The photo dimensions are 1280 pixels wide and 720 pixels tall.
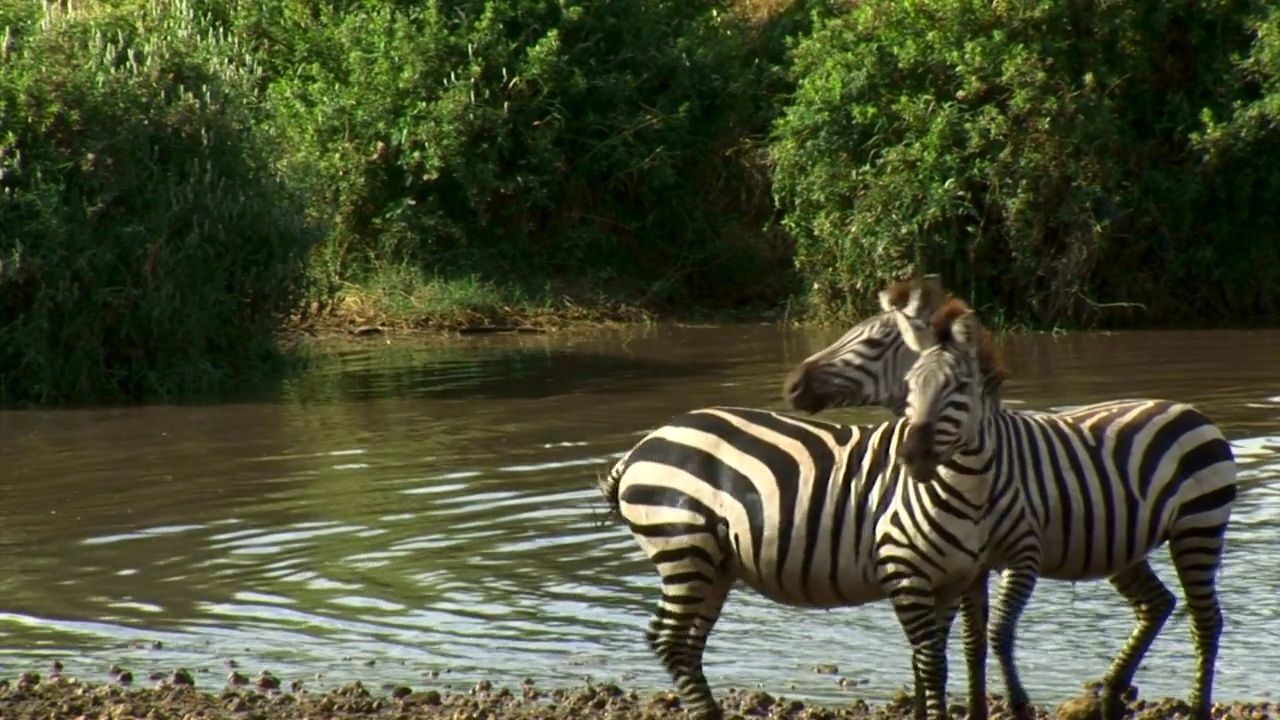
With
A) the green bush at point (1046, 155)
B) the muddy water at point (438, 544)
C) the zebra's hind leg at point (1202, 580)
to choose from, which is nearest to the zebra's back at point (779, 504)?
the muddy water at point (438, 544)

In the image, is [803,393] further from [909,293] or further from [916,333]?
[916,333]

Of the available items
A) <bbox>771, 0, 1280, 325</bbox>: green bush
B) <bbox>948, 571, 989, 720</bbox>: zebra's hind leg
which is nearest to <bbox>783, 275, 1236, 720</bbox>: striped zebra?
<bbox>948, 571, 989, 720</bbox>: zebra's hind leg

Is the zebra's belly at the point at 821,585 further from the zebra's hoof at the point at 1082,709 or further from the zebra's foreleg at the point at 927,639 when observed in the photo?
the zebra's hoof at the point at 1082,709

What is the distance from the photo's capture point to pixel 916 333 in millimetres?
Result: 6664

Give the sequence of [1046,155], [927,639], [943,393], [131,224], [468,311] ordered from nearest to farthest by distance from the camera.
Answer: [943,393], [927,639], [131,224], [1046,155], [468,311]

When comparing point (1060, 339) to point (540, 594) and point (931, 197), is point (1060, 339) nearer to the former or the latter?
point (931, 197)

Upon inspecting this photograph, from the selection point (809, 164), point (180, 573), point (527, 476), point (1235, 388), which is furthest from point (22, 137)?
point (1235, 388)

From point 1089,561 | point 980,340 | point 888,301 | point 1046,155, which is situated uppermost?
point 1046,155

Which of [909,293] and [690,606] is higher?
[909,293]

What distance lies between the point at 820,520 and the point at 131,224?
12060 mm

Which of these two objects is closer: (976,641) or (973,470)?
(973,470)

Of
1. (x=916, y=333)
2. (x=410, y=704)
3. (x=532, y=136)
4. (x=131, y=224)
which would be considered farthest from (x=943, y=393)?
(x=532, y=136)

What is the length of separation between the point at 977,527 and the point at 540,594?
3.50m

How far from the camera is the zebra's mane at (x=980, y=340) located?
653 cm
